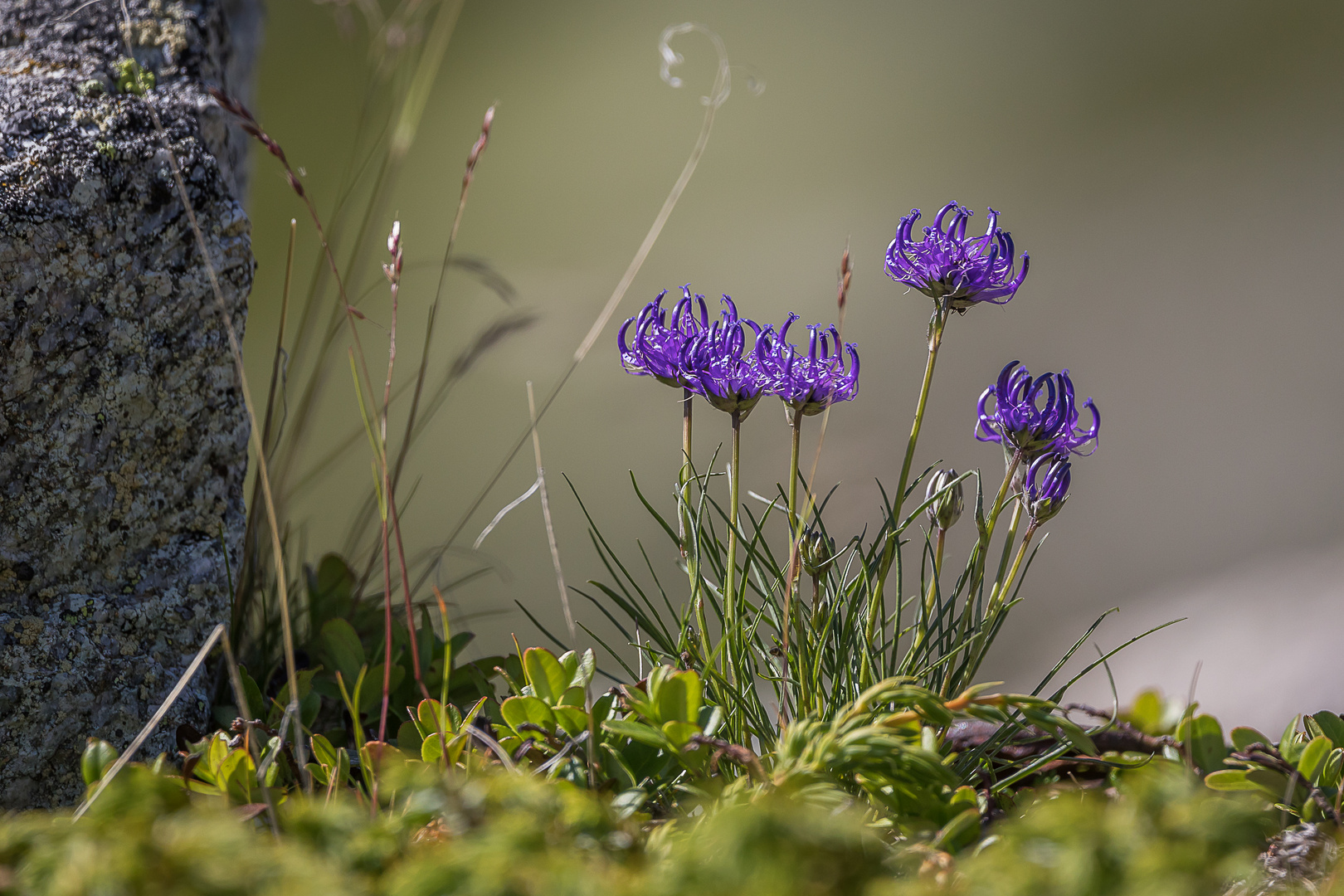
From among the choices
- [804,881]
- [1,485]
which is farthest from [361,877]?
[1,485]

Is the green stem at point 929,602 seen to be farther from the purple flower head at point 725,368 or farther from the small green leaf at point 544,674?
the small green leaf at point 544,674

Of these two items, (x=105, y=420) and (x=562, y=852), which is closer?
(x=562, y=852)

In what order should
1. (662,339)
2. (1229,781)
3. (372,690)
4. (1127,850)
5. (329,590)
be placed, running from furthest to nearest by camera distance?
(329,590)
(372,690)
(662,339)
(1229,781)
(1127,850)

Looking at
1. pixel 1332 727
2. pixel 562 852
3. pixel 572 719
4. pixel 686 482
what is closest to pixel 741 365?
pixel 686 482

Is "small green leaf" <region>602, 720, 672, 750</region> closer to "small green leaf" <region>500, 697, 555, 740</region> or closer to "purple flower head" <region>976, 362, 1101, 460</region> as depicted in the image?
"small green leaf" <region>500, 697, 555, 740</region>

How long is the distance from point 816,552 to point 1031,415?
227 mm

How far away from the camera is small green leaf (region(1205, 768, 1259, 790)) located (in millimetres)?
711

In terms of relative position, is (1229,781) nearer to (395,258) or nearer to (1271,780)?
(1271,780)

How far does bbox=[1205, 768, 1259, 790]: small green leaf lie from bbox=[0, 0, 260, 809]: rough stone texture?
95 cm

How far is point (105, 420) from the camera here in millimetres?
893

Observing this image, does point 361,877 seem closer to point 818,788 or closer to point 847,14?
point 818,788

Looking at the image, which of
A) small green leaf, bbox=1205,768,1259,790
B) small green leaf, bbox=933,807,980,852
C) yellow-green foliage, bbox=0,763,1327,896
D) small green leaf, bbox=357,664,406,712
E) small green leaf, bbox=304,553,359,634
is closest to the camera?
yellow-green foliage, bbox=0,763,1327,896

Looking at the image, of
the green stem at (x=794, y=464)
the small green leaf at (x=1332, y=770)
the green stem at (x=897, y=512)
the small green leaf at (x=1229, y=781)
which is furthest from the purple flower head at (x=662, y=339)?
the small green leaf at (x=1332, y=770)

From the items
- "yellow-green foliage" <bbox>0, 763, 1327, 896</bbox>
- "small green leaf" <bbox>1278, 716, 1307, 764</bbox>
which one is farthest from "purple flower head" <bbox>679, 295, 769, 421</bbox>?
"small green leaf" <bbox>1278, 716, 1307, 764</bbox>
